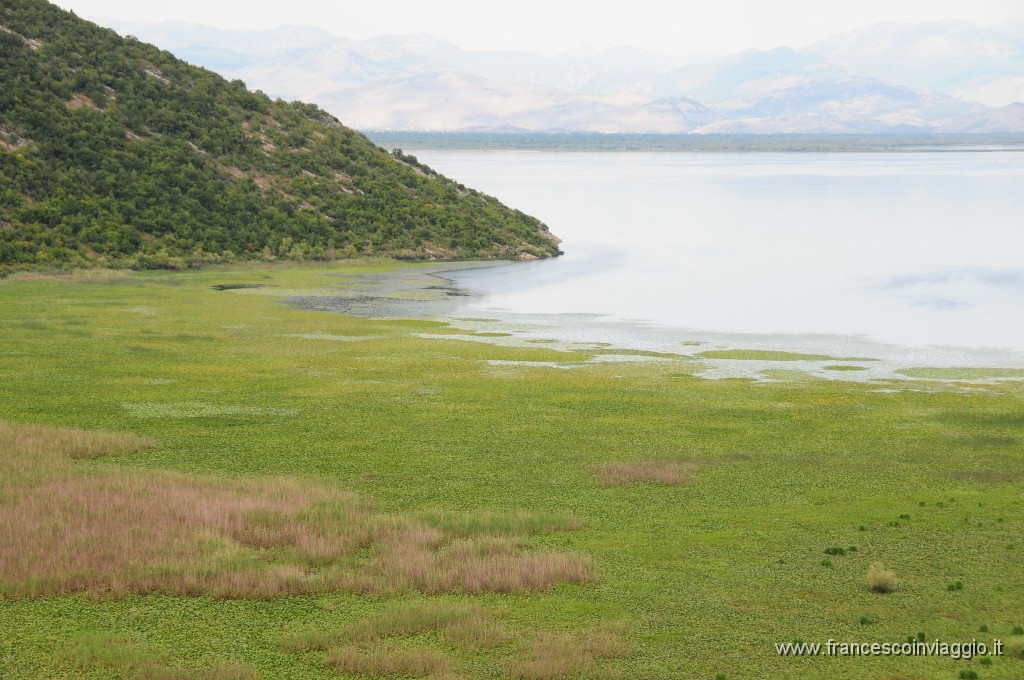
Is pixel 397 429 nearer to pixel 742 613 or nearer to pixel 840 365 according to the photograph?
pixel 742 613

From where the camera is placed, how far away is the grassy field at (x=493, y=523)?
1892 cm

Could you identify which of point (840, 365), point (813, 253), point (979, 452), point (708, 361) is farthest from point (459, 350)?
point (813, 253)

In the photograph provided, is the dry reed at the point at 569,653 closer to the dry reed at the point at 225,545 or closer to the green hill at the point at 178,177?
the dry reed at the point at 225,545

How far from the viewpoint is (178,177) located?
108 m

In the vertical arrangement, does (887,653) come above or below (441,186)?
below

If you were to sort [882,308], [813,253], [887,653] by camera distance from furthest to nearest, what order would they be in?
[813,253] < [882,308] < [887,653]

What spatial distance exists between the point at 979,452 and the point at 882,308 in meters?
47.8

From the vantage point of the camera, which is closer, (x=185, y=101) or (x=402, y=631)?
(x=402, y=631)

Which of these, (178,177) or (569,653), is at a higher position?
(178,177)

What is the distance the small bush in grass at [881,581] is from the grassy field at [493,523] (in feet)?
0.18

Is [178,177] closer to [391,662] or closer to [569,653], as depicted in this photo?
[391,662]

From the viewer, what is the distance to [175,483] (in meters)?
28.2

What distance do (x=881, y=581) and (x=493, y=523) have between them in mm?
9044

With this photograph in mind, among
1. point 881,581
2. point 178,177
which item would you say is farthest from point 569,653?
point 178,177
